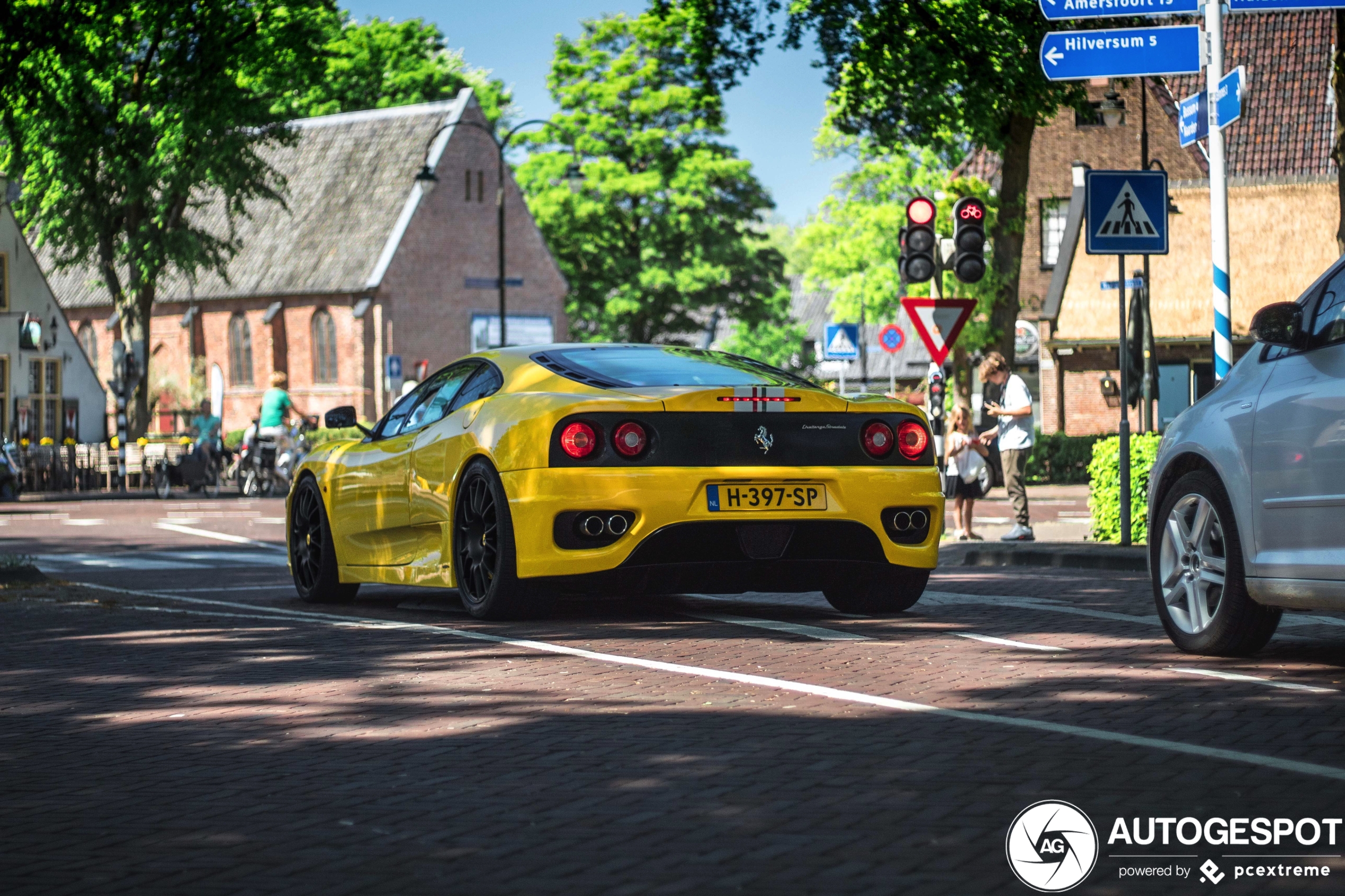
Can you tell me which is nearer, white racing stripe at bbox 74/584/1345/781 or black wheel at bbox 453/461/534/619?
white racing stripe at bbox 74/584/1345/781

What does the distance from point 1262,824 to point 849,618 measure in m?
5.14

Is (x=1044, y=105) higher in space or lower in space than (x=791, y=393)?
higher

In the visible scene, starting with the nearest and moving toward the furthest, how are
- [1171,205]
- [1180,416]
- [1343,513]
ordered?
[1343,513]
[1180,416]
[1171,205]

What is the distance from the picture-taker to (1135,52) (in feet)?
42.1

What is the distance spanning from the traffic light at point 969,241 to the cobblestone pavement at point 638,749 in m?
8.68

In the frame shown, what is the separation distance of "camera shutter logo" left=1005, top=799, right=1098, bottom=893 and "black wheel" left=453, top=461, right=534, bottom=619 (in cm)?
455

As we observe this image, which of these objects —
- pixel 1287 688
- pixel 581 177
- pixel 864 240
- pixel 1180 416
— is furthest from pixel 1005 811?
pixel 864 240

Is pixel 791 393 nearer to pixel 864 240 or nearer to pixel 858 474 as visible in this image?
pixel 858 474

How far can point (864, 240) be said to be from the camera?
63.8 metres

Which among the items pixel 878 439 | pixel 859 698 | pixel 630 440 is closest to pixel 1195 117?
pixel 878 439

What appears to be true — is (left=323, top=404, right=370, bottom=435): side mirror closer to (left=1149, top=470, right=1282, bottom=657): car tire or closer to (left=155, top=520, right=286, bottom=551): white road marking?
(left=1149, top=470, right=1282, bottom=657): car tire

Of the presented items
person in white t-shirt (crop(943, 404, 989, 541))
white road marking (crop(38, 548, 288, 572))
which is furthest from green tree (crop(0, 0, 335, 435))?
person in white t-shirt (crop(943, 404, 989, 541))

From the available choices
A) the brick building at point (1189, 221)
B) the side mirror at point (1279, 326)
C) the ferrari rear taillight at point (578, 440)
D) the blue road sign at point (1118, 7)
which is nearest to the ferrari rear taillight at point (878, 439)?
the ferrari rear taillight at point (578, 440)

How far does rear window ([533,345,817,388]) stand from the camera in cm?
927
